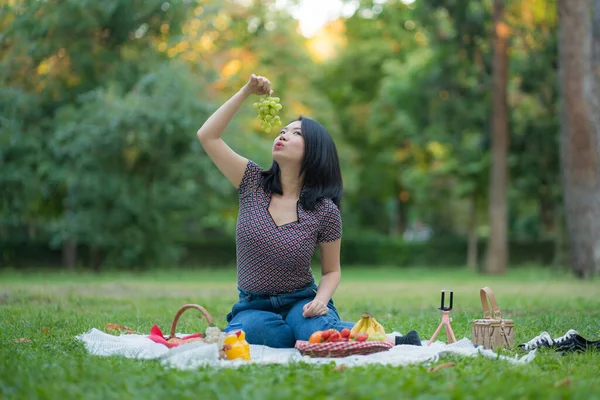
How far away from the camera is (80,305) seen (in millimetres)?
10516

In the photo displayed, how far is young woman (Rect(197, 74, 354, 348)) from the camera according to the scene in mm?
6191

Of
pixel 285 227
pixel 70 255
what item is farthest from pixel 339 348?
pixel 70 255

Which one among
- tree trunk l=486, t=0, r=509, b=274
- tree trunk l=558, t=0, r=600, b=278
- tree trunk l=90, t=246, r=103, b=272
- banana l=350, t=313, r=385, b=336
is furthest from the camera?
tree trunk l=90, t=246, r=103, b=272

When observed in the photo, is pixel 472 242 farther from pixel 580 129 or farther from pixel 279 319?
pixel 279 319

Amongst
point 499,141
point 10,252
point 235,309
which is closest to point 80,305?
point 235,309

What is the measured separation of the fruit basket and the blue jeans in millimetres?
447

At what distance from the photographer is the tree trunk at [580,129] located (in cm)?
1883

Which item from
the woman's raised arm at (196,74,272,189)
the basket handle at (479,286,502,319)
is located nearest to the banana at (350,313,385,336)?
the basket handle at (479,286,502,319)

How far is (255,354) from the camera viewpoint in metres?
5.87

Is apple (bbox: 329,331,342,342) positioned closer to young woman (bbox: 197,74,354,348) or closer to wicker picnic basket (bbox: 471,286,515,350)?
young woman (bbox: 197,74,354,348)

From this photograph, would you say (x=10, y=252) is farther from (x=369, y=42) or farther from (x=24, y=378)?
(x=24, y=378)

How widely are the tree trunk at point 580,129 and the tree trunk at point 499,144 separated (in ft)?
14.5

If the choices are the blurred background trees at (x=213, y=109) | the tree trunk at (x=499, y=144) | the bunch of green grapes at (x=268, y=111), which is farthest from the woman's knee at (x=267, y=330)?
the tree trunk at (x=499, y=144)

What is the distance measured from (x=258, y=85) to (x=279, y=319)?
5.47ft
